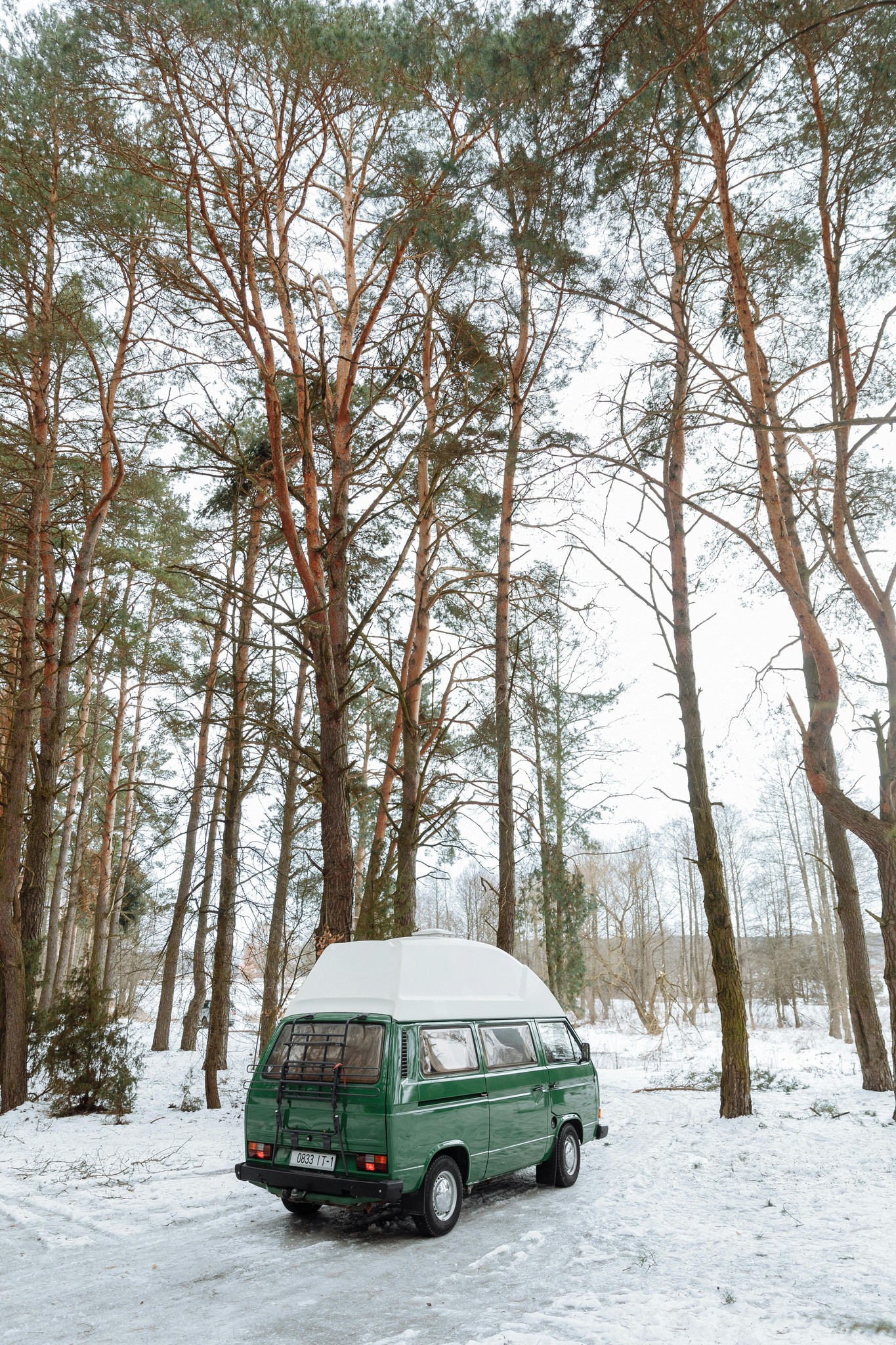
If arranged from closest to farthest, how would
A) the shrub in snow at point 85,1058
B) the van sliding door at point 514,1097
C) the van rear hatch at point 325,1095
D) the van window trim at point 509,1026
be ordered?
the van rear hatch at point 325,1095 < the van sliding door at point 514,1097 < the van window trim at point 509,1026 < the shrub in snow at point 85,1058

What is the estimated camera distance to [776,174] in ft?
31.1

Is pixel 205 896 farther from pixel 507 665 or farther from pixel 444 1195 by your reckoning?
pixel 444 1195

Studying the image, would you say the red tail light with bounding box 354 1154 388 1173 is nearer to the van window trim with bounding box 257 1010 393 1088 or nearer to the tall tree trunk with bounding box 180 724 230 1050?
the van window trim with bounding box 257 1010 393 1088

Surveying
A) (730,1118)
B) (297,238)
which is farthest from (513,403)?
(730,1118)

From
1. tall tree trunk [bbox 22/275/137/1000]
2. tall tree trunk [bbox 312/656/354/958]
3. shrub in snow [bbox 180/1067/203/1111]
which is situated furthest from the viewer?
shrub in snow [bbox 180/1067/203/1111]

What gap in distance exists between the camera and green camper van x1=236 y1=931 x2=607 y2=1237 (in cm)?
559

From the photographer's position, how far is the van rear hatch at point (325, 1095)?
5578 millimetres

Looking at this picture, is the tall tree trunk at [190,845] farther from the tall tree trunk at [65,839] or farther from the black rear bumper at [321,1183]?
the black rear bumper at [321,1183]

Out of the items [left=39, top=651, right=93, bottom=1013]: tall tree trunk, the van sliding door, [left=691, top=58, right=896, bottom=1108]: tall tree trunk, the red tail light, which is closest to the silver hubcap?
the van sliding door

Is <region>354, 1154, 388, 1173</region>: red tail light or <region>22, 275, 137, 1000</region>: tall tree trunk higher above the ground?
<region>22, 275, 137, 1000</region>: tall tree trunk

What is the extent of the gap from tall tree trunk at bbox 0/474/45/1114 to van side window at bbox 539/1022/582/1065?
7.52m

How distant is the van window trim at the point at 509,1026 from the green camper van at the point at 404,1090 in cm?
1

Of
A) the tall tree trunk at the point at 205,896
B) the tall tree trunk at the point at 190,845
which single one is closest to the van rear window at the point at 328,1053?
the tall tree trunk at the point at 190,845

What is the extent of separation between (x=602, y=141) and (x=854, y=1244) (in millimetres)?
7945
